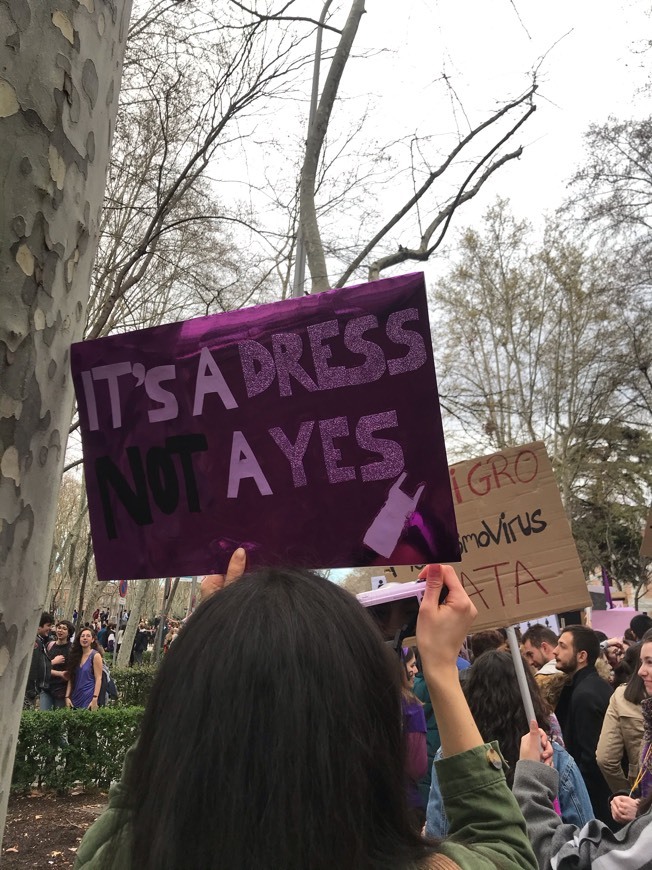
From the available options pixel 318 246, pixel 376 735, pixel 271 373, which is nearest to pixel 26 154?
pixel 271 373

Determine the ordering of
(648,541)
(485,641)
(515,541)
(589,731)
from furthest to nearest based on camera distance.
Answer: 1. (648,541)
2. (485,641)
3. (589,731)
4. (515,541)

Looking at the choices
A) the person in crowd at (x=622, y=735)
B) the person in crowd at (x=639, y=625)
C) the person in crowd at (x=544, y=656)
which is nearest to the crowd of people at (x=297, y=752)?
the person in crowd at (x=622, y=735)

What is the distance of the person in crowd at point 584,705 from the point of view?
4.60m

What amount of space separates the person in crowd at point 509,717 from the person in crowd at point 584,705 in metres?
1.62

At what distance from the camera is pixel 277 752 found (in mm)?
918

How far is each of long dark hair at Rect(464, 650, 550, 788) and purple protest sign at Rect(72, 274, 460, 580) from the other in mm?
1607

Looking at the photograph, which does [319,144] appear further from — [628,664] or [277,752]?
[277,752]

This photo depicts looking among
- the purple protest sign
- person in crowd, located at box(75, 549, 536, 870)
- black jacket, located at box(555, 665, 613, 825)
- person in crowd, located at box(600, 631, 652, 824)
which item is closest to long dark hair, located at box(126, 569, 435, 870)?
A: person in crowd, located at box(75, 549, 536, 870)

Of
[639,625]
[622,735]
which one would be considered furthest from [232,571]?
[639,625]

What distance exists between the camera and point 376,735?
0.98 metres

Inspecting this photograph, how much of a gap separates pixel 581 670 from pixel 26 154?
175 inches

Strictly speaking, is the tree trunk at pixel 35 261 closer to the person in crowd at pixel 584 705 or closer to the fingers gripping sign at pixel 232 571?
the fingers gripping sign at pixel 232 571

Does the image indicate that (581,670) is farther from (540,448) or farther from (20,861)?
(20,861)

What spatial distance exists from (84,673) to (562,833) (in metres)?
8.30
